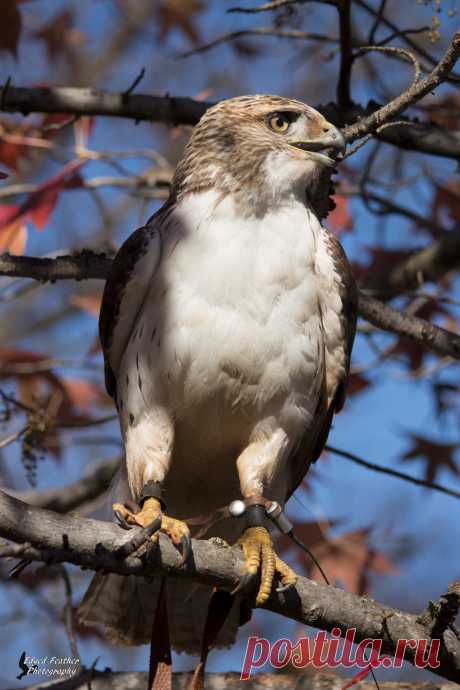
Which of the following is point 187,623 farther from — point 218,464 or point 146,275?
point 146,275

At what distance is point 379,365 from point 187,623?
6.92 feet

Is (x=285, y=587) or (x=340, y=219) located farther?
(x=340, y=219)

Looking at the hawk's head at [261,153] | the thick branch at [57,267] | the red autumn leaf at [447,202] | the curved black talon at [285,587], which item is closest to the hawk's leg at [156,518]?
the curved black talon at [285,587]

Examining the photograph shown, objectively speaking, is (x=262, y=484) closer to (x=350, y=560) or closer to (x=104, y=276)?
(x=104, y=276)

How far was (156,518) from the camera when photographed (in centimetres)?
324

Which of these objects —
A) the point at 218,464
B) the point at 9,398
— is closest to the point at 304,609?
the point at 218,464

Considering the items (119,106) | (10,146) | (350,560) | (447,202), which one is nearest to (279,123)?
(119,106)

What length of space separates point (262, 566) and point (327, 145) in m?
1.67

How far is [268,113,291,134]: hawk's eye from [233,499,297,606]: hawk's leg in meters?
1.68

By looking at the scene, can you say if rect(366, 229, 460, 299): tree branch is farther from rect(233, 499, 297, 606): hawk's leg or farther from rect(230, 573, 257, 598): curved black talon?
rect(230, 573, 257, 598): curved black talon

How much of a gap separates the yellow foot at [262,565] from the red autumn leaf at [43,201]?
7.09ft

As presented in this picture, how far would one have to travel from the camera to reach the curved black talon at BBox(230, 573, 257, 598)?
3457 millimetres

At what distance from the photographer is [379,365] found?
19.9ft

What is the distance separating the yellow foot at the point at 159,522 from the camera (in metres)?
3.28
